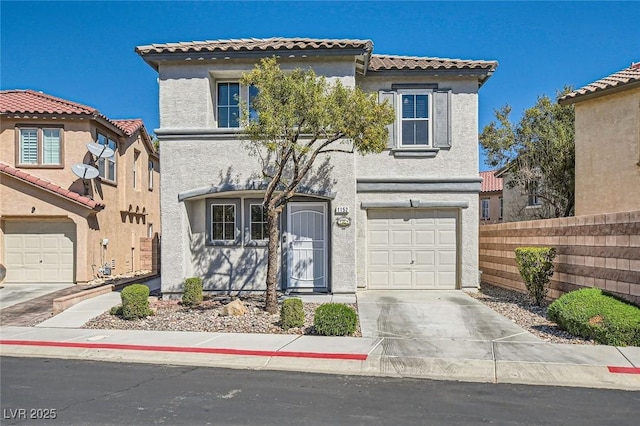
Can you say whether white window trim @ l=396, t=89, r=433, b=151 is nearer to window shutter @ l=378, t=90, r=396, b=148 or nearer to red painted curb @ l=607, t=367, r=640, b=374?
window shutter @ l=378, t=90, r=396, b=148

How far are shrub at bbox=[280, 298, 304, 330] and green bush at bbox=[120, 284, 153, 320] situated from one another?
11.0 ft

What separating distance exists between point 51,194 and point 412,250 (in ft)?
41.0

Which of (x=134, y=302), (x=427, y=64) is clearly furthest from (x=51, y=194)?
(x=427, y=64)

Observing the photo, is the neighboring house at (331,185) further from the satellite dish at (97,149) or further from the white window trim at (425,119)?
the satellite dish at (97,149)

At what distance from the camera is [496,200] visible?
4047 centimetres

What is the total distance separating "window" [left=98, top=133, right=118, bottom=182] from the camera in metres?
21.2

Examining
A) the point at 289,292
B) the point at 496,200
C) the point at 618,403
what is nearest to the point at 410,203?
the point at 289,292

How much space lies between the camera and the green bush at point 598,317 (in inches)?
377

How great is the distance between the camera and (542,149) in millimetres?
22438

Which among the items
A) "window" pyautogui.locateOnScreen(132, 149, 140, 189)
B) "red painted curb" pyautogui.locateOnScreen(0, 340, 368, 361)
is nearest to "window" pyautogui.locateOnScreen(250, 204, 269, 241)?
"red painted curb" pyautogui.locateOnScreen(0, 340, 368, 361)

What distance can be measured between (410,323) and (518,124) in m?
14.8

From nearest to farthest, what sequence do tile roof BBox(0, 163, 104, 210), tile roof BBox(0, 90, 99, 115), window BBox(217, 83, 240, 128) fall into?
window BBox(217, 83, 240, 128), tile roof BBox(0, 163, 104, 210), tile roof BBox(0, 90, 99, 115)

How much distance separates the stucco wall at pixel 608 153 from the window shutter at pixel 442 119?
197 inches

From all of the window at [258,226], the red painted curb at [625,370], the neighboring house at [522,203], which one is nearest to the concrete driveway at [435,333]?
the red painted curb at [625,370]
